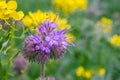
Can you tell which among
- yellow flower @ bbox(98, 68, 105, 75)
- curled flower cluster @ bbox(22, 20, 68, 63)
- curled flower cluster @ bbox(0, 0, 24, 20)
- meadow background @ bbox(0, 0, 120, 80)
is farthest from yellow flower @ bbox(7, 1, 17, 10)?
yellow flower @ bbox(98, 68, 105, 75)

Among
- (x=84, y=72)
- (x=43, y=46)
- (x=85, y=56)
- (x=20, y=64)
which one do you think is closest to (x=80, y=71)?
(x=84, y=72)

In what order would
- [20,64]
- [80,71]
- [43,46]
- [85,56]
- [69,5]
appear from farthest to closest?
[69,5], [85,56], [80,71], [20,64], [43,46]

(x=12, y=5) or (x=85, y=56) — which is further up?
(x=85, y=56)

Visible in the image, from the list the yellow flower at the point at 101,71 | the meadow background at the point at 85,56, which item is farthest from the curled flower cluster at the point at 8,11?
the yellow flower at the point at 101,71

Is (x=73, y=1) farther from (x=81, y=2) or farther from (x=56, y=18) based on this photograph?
(x=56, y=18)

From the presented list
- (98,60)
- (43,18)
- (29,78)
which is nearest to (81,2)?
(98,60)

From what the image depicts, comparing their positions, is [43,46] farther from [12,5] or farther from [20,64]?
[20,64]

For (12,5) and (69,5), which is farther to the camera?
(69,5)

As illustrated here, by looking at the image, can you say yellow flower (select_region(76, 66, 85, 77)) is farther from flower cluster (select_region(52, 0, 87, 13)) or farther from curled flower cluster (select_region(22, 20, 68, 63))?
curled flower cluster (select_region(22, 20, 68, 63))
